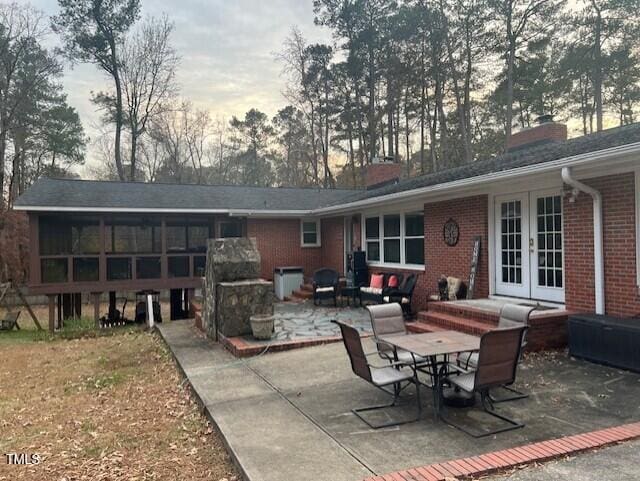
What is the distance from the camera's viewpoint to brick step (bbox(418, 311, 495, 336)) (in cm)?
634

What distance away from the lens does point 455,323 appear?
6.79 meters

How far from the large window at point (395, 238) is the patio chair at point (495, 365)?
633 cm

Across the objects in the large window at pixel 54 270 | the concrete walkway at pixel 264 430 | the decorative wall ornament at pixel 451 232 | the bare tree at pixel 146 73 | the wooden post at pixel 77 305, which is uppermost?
the bare tree at pixel 146 73

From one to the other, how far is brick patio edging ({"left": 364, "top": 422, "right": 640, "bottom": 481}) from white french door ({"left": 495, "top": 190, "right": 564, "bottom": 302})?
12.4 ft

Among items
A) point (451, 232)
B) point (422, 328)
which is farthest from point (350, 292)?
point (422, 328)

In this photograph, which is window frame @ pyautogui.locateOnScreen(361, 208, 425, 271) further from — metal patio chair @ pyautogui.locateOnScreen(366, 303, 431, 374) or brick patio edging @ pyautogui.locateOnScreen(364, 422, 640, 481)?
brick patio edging @ pyautogui.locateOnScreen(364, 422, 640, 481)

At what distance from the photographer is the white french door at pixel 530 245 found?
693 cm

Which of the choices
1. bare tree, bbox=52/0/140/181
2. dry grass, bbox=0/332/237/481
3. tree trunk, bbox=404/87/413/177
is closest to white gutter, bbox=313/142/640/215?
dry grass, bbox=0/332/237/481

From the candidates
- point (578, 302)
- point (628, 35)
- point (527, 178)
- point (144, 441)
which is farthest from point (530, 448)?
point (628, 35)

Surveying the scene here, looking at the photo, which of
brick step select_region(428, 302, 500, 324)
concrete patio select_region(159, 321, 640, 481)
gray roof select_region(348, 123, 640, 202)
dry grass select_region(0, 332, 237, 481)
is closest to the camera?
concrete patio select_region(159, 321, 640, 481)

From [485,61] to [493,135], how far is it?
4136 mm

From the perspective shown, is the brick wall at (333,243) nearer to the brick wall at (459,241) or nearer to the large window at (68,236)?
the brick wall at (459,241)

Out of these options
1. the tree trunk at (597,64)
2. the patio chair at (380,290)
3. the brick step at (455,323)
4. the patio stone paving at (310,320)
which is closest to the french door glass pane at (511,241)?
the brick step at (455,323)

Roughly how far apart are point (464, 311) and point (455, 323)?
0.35 m
